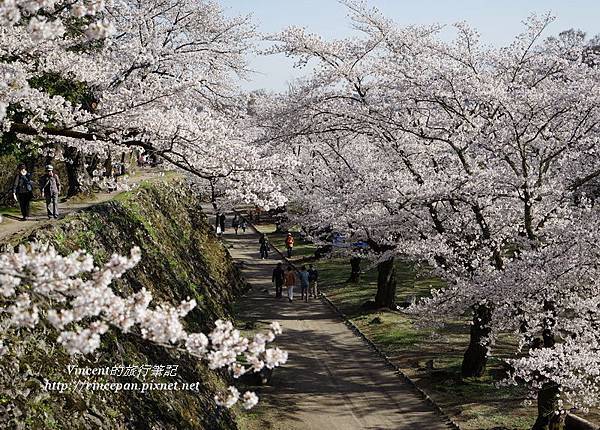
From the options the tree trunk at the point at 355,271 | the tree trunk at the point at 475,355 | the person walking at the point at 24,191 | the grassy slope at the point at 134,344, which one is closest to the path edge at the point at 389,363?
the tree trunk at the point at 475,355

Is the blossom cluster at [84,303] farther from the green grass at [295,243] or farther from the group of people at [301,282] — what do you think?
the green grass at [295,243]

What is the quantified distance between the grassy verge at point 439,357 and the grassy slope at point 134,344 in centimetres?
516

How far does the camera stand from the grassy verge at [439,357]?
1218 centimetres

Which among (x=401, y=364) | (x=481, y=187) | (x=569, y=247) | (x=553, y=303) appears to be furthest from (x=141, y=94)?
(x=401, y=364)

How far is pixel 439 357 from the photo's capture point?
15797 mm

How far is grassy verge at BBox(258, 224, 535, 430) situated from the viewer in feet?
40.0

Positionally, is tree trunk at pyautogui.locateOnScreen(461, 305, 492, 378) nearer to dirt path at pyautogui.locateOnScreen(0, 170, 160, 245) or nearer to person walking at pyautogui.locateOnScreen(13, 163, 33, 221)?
dirt path at pyautogui.locateOnScreen(0, 170, 160, 245)

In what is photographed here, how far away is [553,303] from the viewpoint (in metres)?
10.1

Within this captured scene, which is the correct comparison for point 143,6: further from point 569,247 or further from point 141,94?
point 569,247

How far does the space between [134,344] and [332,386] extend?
653 cm

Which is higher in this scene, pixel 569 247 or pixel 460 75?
pixel 460 75

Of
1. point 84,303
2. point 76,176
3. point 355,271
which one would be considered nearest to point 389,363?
point 355,271

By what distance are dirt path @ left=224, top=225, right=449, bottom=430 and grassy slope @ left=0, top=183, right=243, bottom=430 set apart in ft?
6.25

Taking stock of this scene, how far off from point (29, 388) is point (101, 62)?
7.60 meters
